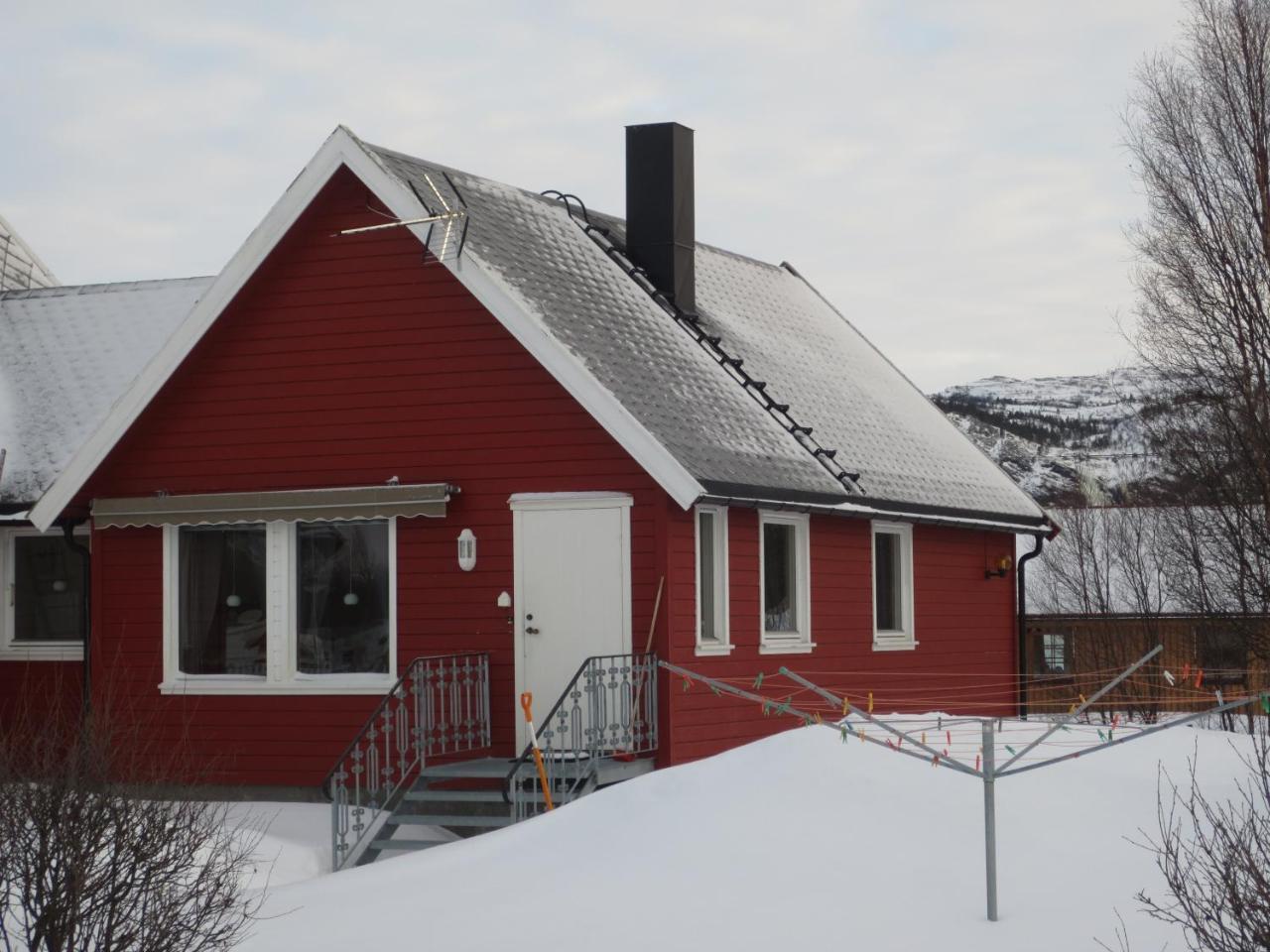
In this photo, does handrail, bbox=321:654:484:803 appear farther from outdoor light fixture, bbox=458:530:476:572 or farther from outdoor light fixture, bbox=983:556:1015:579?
outdoor light fixture, bbox=983:556:1015:579

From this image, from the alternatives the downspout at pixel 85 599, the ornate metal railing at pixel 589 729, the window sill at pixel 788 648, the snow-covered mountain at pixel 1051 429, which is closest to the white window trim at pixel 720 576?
the window sill at pixel 788 648

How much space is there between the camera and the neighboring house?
29500 mm

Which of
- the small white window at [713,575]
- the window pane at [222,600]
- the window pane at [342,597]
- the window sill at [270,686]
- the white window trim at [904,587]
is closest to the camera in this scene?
the small white window at [713,575]

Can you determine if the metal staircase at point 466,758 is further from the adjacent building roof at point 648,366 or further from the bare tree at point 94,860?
the bare tree at point 94,860

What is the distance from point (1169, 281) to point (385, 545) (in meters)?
12.7

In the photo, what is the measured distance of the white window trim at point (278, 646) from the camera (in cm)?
1600

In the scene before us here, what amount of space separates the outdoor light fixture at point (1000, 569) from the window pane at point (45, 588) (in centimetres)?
1032

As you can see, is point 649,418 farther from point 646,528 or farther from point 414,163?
point 414,163

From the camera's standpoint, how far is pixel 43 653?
1825 centimetres

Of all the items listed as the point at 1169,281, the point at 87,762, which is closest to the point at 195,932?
the point at 87,762

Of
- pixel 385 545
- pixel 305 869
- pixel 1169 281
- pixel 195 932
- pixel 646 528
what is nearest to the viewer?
pixel 195 932

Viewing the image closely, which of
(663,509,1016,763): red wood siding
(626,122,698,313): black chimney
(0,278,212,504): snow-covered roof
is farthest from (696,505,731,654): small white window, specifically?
(0,278,212,504): snow-covered roof

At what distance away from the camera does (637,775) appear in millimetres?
14469

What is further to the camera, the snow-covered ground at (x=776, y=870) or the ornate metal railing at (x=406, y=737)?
the ornate metal railing at (x=406, y=737)
